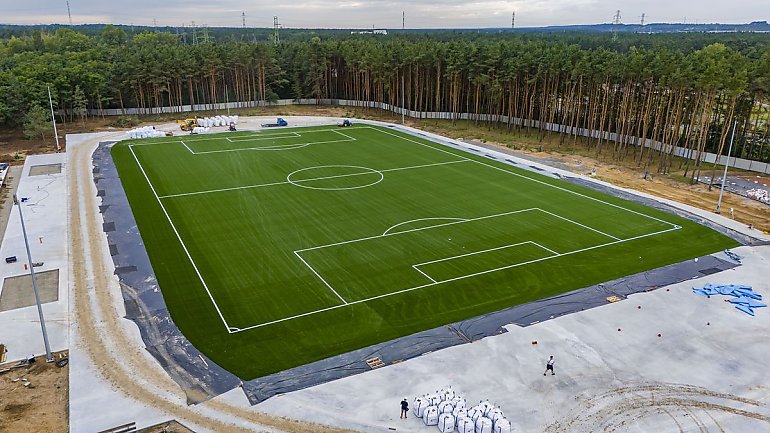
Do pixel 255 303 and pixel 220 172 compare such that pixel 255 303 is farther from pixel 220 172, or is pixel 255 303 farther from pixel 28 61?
pixel 28 61

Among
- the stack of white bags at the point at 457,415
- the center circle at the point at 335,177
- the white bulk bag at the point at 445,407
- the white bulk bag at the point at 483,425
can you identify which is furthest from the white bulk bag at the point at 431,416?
the center circle at the point at 335,177

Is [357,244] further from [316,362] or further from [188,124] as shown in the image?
[188,124]

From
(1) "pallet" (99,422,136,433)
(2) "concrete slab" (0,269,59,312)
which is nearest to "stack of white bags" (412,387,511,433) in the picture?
(1) "pallet" (99,422,136,433)

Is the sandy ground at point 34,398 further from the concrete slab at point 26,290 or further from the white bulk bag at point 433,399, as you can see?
the white bulk bag at point 433,399

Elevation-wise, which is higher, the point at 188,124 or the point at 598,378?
the point at 188,124

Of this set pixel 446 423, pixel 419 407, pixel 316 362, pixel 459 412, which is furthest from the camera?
pixel 316 362

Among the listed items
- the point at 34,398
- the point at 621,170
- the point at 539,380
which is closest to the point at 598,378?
the point at 539,380
